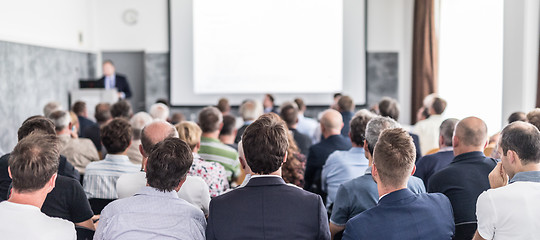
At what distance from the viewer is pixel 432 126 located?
5762 millimetres

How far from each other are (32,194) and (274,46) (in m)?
8.40

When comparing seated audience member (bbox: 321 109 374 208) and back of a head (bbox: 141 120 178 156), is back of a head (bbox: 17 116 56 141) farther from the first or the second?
seated audience member (bbox: 321 109 374 208)

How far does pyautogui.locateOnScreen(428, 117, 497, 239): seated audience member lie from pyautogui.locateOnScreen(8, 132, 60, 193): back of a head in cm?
188

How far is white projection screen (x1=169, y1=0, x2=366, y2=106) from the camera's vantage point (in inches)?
397

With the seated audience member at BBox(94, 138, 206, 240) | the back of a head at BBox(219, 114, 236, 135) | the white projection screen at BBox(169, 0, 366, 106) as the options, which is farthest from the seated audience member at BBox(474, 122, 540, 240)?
the white projection screen at BBox(169, 0, 366, 106)

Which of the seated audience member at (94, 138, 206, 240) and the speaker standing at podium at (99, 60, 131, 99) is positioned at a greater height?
the speaker standing at podium at (99, 60, 131, 99)

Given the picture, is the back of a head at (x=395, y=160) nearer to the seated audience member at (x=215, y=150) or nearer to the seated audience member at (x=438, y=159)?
the seated audience member at (x=438, y=159)

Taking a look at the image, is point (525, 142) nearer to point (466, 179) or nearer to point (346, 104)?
point (466, 179)

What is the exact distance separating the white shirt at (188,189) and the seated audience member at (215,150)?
4.22 feet

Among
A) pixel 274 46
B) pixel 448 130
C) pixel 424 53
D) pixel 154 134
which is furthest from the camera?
pixel 274 46

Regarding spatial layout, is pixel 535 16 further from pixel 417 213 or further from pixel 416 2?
pixel 417 213

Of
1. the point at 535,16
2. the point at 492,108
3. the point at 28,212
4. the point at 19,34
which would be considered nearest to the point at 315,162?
the point at 28,212

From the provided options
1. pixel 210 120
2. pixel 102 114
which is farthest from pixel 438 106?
pixel 102 114

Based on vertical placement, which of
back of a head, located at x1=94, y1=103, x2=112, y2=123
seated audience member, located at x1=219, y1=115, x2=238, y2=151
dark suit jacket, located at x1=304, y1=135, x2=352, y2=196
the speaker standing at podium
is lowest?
dark suit jacket, located at x1=304, y1=135, x2=352, y2=196
